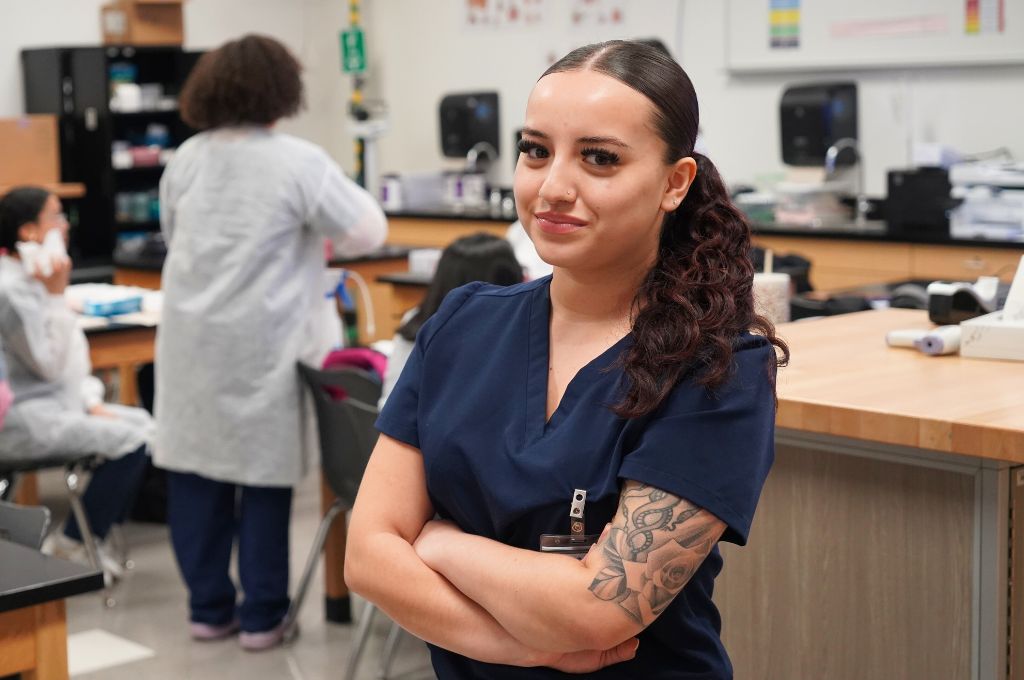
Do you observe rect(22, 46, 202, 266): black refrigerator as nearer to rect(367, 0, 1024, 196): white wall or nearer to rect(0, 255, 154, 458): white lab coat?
rect(367, 0, 1024, 196): white wall

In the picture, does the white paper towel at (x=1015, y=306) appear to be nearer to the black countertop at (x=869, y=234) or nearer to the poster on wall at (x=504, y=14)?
the black countertop at (x=869, y=234)

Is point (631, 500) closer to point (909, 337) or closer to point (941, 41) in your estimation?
point (909, 337)

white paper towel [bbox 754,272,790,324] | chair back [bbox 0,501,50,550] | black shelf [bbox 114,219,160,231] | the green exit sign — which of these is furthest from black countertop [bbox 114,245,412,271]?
chair back [bbox 0,501,50,550]

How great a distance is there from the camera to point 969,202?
5469 mm

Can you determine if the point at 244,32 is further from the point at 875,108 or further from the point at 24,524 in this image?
the point at 24,524

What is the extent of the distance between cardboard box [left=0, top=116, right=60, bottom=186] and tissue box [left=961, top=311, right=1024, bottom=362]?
640 cm

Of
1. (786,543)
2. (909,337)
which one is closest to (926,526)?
(786,543)

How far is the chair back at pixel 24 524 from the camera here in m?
2.09

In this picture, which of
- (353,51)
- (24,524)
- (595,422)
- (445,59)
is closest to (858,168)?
(445,59)

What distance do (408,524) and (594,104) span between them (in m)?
0.50

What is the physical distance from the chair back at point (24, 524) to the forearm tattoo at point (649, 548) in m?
1.11

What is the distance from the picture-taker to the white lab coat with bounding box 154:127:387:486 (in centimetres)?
351

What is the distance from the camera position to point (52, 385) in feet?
13.1

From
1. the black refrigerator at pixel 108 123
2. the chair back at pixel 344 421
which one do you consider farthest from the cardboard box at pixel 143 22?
the chair back at pixel 344 421
